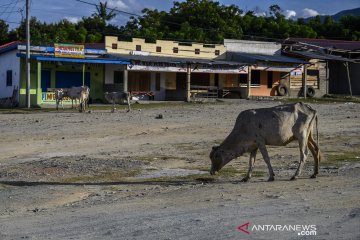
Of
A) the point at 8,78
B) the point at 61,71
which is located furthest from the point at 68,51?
the point at 8,78

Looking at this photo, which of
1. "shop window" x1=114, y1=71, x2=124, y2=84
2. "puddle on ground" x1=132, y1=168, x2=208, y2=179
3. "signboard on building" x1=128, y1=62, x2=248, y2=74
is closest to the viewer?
"puddle on ground" x1=132, y1=168, x2=208, y2=179

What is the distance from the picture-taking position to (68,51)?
3731 centimetres

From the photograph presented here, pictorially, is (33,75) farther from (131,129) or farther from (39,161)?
(39,161)

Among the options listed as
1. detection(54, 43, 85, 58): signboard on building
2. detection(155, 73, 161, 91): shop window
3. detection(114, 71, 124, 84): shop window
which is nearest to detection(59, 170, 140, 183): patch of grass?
detection(54, 43, 85, 58): signboard on building

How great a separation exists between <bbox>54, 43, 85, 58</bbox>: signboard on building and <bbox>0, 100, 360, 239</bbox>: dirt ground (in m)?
11.5

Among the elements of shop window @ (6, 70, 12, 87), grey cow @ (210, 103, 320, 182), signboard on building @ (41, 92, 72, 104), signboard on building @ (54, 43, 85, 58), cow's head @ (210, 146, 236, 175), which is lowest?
cow's head @ (210, 146, 236, 175)

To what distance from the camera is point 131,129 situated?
81.0 feet

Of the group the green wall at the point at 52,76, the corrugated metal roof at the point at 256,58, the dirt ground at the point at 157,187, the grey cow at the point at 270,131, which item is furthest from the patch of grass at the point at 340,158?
the corrugated metal roof at the point at 256,58

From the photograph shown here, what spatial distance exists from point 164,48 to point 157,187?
111 ft

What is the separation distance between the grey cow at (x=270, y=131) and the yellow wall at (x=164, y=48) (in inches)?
1200

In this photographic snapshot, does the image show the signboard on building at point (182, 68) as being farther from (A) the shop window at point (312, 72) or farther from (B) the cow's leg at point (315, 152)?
(B) the cow's leg at point (315, 152)

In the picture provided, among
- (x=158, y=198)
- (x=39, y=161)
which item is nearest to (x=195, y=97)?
(x=39, y=161)

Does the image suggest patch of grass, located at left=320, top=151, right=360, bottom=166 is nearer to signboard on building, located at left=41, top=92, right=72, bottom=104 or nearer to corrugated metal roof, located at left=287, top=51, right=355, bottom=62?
signboard on building, located at left=41, top=92, right=72, bottom=104

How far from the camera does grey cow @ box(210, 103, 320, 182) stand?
12898mm
